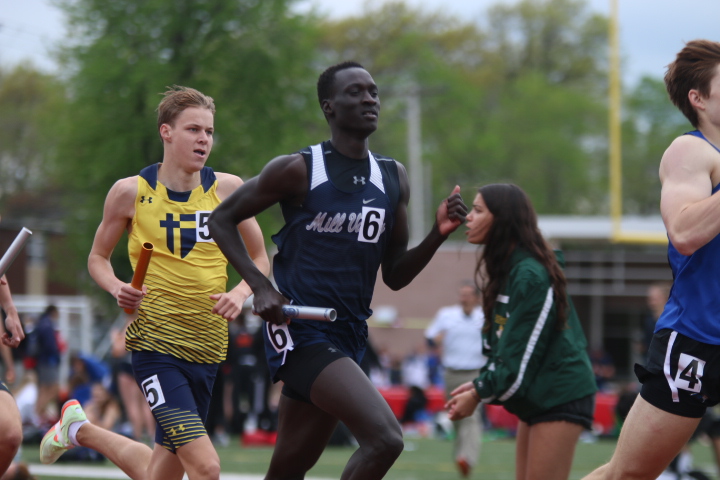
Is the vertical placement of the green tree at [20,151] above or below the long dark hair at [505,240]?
above

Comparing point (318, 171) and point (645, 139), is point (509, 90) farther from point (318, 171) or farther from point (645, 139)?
point (318, 171)

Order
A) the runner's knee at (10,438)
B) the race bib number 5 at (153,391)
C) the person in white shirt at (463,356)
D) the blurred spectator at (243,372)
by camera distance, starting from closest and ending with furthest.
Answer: the race bib number 5 at (153,391), the runner's knee at (10,438), the person in white shirt at (463,356), the blurred spectator at (243,372)

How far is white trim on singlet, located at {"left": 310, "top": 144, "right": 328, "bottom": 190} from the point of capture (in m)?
5.00

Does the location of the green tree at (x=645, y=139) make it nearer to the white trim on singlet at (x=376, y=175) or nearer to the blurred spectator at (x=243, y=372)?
the blurred spectator at (x=243, y=372)

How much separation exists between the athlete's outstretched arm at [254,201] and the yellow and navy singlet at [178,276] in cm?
70

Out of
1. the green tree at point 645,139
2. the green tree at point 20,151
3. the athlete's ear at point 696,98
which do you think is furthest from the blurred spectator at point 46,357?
the green tree at point 645,139

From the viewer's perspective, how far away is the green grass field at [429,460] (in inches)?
444

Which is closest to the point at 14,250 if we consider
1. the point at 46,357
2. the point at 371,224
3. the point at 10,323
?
the point at 10,323

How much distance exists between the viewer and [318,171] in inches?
198

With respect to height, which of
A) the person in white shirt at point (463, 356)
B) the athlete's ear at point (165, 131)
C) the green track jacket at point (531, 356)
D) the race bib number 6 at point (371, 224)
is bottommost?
the person in white shirt at point (463, 356)

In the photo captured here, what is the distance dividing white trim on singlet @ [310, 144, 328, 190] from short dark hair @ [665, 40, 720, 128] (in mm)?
1667

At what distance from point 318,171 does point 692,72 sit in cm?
180

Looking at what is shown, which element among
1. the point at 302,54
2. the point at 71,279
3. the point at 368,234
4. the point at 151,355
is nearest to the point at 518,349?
the point at 368,234

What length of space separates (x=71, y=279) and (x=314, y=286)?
25.9 meters
